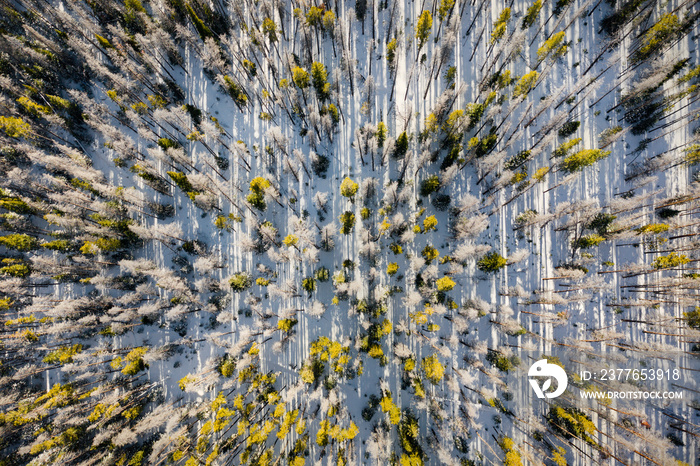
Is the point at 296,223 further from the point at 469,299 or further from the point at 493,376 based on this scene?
the point at 493,376

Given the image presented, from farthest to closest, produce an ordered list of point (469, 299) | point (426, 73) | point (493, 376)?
point (426, 73), point (469, 299), point (493, 376)

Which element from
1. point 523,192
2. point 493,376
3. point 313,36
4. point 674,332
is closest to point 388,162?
point 523,192

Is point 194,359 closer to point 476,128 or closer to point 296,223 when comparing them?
point 296,223

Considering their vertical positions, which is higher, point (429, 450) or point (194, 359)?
point (194, 359)

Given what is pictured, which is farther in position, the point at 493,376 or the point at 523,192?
the point at 523,192

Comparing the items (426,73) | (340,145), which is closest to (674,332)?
(426,73)

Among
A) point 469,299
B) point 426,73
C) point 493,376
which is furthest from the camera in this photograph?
point 426,73

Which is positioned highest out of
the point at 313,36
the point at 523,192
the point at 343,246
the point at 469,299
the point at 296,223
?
the point at 313,36
